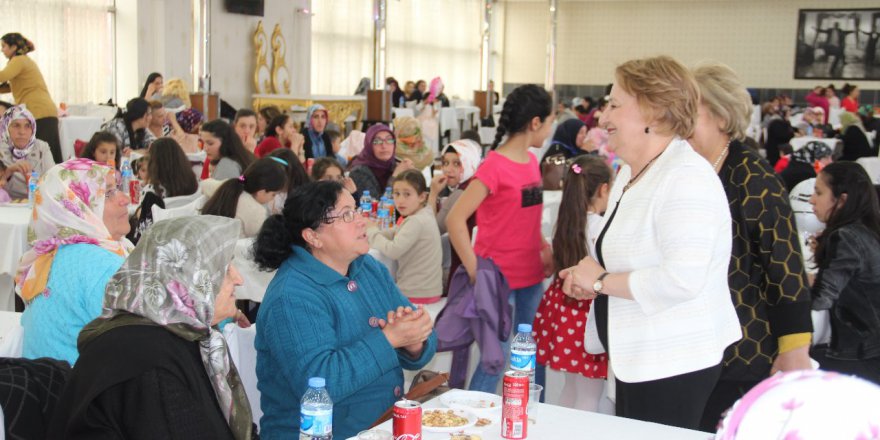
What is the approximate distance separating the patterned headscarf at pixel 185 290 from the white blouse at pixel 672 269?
3.03ft

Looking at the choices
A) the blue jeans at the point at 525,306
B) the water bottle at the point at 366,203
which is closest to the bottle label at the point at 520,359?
the blue jeans at the point at 525,306

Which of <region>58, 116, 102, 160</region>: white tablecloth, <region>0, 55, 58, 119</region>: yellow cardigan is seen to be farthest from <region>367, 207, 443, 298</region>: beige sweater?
<region>58, 116, 102, 160</region>: white tablecloth

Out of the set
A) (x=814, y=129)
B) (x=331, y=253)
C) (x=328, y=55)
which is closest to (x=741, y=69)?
(x=814, y=129)

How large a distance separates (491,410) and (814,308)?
2.06 meters

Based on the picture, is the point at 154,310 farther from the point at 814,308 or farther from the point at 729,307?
the point at 814,308

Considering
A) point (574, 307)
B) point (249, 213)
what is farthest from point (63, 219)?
point (574, 307)

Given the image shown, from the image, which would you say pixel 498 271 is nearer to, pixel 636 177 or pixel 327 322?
pixel 327 322

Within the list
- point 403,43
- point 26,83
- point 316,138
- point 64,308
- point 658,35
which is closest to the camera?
point 64,308

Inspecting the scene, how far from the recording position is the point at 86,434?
1899mm

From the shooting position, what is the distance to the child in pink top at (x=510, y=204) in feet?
12.1

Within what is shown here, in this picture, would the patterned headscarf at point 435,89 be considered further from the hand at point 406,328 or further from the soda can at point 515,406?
the soda can at point 515,406

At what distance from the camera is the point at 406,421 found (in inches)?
78.4

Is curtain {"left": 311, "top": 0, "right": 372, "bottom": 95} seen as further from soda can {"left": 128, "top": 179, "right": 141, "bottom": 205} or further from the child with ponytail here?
the child with ponytail

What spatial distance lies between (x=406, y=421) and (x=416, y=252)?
8.90ft
